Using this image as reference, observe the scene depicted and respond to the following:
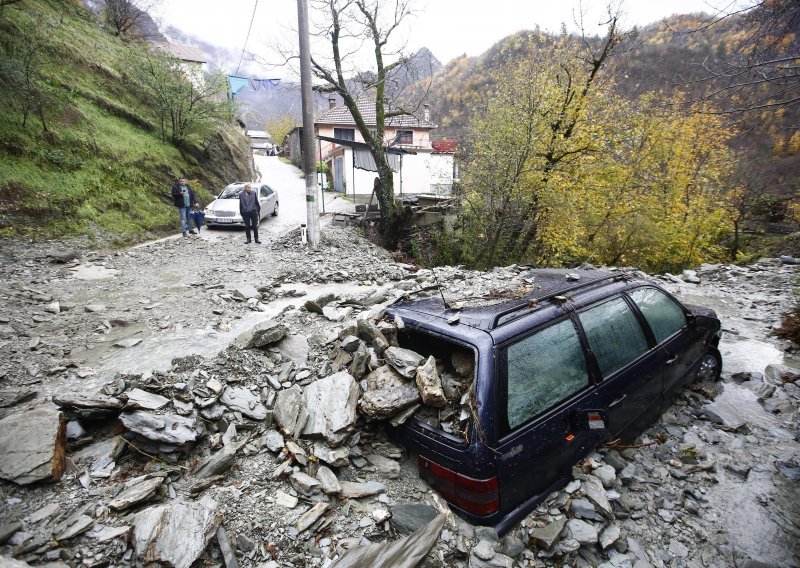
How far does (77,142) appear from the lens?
11812 mm

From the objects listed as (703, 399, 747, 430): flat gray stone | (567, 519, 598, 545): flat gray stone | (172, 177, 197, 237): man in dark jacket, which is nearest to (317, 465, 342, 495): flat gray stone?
(567, 519, 598, 545): flat gray stone

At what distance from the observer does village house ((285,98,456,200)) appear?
18.9m

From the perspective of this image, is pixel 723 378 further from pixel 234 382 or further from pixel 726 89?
pixel 234 382

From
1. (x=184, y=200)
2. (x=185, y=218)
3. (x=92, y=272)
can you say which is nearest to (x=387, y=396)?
(x=92, y=272)

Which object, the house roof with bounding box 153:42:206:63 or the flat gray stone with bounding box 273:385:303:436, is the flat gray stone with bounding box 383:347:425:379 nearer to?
the flat gray stone with bounding box 273:385:303:436

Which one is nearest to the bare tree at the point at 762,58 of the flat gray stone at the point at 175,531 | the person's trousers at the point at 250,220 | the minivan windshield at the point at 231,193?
the flat gray stone at the point at 175,531

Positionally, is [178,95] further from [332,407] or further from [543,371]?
[543,371]

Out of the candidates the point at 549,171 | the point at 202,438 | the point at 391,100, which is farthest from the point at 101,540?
the point at 391,100

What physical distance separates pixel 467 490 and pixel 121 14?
28595mm

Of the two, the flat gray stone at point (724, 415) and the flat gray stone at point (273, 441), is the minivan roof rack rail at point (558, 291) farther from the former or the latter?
the flat gray stone at point (724, 415)

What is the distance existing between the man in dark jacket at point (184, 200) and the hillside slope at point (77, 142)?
0.85 m

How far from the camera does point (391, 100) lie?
14992 mm

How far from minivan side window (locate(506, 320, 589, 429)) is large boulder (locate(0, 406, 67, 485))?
296 centimetres

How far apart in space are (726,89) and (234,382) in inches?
259
